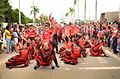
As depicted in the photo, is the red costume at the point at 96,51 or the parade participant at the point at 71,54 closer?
the parade participant at the point at 71,54

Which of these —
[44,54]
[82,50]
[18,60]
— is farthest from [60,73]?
[82,50]

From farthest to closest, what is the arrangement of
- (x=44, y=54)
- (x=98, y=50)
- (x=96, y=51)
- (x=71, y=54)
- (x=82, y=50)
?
(x=96, y=51)
(x=98, y=50)
(x=82, y=50)
(x=71, y=54)
(x=44, y=54)

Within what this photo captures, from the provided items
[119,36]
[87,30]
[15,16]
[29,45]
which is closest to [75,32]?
[119,36]

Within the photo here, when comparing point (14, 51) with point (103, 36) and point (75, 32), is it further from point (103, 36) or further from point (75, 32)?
point (103, 36)

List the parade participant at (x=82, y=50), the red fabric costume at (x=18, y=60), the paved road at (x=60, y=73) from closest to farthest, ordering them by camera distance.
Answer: the paved road at (x=60, y=73) → the red fabric costume at (x=18, y=60) → the parade participant at (x=82, y=50)

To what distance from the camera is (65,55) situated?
17.4 meters

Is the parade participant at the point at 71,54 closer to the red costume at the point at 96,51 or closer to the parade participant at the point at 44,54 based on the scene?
the parade participant at the point at 44,54

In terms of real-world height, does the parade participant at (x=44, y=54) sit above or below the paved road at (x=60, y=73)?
above

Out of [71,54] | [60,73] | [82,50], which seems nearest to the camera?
[60,73]

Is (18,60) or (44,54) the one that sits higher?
(44,54)

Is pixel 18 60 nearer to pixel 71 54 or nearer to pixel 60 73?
pixel 71 54

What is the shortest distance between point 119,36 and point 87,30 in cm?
Answer: 1403

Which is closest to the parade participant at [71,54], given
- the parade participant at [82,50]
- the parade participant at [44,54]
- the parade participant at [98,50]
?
the parade participant at [82,50]

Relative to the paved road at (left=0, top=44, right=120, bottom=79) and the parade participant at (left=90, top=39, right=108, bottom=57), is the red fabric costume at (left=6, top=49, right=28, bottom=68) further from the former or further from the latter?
the parade participant at (left=90, top=39, right=108, bottom=57)
